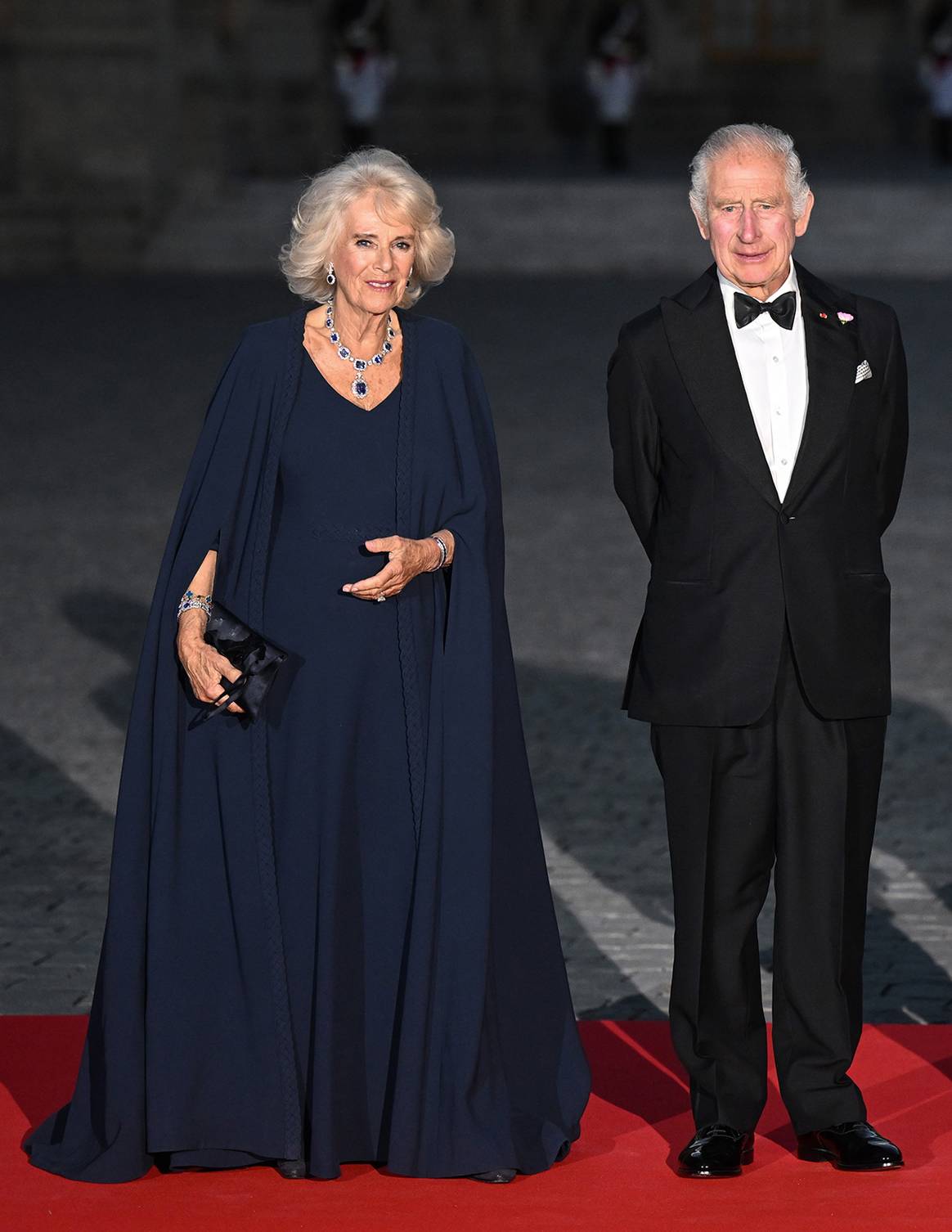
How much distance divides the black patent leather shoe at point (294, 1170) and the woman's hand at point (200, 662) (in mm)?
808

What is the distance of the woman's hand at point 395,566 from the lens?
4301 mm

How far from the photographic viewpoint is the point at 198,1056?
440cm

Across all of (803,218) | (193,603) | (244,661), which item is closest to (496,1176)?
(244,661)

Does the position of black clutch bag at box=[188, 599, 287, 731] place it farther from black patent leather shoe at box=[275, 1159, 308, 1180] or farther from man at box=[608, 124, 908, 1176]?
black patent leather shoe at box=[275, 1159, 308, 1180]

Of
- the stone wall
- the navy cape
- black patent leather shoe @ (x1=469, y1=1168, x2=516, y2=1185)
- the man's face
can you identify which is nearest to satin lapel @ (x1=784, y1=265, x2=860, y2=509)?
the man's face

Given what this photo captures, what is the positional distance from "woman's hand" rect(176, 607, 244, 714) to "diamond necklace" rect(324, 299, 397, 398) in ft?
1.62

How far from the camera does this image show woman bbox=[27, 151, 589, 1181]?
436 cm

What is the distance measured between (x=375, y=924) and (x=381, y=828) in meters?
0.17

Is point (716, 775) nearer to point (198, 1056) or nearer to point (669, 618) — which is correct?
point (669, 618)

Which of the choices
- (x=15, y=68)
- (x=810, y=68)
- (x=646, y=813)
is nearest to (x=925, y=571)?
(x=646, y=813)

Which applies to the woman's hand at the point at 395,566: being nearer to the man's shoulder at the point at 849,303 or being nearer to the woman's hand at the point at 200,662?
the woman's hand at the point at 200,662

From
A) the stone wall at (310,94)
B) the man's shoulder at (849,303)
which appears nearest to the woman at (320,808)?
the man's shoulder at (849,303)

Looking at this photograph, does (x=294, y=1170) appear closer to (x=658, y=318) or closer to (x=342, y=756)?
(x=342, y=756)

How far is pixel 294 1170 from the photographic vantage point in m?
4.39
